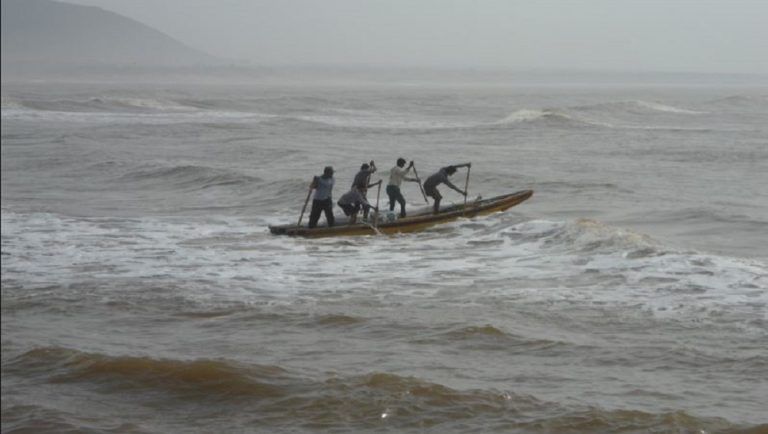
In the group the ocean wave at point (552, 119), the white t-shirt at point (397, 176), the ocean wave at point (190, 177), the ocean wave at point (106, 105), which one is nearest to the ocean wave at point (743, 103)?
the ocean wave at point (552, 119)

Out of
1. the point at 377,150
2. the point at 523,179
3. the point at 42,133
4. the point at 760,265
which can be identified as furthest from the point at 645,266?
the point at 42,133

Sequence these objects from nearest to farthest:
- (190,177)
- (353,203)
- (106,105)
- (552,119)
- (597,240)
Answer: (597,240), (353,203), (190,177), (552,119), (106,105)

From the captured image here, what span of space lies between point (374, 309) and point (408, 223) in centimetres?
569

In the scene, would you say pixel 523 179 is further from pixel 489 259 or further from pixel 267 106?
pixel 267 106

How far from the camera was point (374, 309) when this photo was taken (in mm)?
11180

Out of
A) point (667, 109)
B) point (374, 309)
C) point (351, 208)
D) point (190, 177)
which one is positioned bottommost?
point (667, 109)

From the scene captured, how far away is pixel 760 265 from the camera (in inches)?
553

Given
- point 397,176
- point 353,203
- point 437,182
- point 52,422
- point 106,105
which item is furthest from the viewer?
point 106,105

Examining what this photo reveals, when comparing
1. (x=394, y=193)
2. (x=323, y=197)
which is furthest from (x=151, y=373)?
(x=394, y=193)

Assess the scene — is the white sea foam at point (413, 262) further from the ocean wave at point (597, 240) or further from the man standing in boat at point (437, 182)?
the man standing in boat at point (437, 182)

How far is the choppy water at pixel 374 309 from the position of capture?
7680 millimetres

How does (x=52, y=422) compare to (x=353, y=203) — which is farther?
(x=353, y=203)

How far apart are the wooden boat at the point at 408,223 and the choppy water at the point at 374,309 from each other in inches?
8.8

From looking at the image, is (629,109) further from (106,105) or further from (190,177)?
(190,177)
